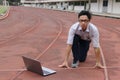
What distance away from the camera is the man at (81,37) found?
765 cm

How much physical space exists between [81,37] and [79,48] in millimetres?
288

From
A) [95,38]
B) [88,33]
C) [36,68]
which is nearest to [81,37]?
[88,33]

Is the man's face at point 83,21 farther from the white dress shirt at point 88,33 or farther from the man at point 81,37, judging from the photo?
the white dress shirt at point 88,33

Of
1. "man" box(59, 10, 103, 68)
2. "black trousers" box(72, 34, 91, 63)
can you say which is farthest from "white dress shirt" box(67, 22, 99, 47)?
"black trousers" box(72, 34, 91, 63)

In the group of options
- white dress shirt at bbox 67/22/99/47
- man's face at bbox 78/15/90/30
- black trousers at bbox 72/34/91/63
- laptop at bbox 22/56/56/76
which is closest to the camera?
laptop at bbox 22/56/56/76

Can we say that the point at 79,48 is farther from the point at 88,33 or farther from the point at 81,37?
the point at 88,33

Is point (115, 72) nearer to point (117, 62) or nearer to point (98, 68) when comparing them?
point (98, 68)

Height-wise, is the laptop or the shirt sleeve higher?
the shirt sleeve

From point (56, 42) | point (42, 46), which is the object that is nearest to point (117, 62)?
point (42, 46)

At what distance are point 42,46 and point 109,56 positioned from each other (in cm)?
307

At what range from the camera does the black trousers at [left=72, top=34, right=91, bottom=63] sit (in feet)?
26.0

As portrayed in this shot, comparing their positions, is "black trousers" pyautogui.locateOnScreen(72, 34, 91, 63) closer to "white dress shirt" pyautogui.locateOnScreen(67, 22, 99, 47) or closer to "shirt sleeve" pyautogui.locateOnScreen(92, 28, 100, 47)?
"white dress shirt" pyautogui.locateOnScreen(67, 22, 99, 47)

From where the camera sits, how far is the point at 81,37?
8141 mm

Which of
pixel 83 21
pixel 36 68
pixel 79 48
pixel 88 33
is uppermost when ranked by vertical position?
pixel 83 21
